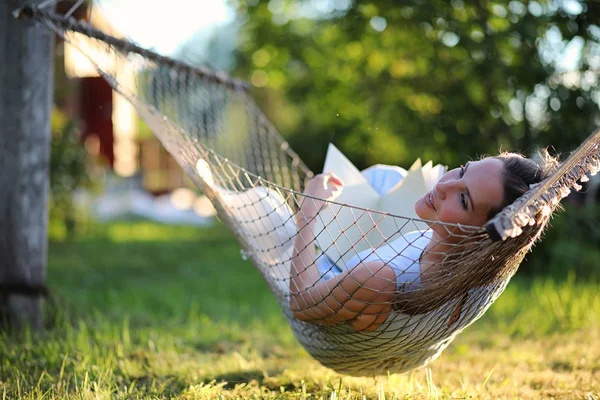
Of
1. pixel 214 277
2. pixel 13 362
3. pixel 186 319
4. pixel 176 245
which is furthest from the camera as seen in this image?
pixel 176 245

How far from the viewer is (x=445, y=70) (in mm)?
3881

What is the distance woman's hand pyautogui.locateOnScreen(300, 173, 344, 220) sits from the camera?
169 cm

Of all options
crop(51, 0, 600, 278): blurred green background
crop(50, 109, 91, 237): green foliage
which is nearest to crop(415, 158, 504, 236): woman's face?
crop(51, 0, 600, 278): blurred green background

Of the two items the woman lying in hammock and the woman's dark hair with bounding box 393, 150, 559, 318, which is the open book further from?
the woman's dark hair with bounding box 393, 150, 559, 318

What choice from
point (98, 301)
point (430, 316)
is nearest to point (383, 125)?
point (98, 301)

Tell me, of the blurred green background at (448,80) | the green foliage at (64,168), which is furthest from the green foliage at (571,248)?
the green foliage at (64,168)

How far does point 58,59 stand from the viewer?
19.3ft

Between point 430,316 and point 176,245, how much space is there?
4.47m

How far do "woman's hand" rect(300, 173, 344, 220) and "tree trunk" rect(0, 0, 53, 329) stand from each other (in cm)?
106

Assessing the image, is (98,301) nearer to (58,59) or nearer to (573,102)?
(573,102)

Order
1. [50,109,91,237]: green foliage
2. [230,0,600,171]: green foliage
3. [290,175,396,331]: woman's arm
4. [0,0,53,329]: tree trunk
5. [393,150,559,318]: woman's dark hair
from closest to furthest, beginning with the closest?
1. [393,150,559,318]: woman's dark hair
2. [290,175,396,331]: woman's arm
3. [0,0,53,329]: tree trunk
4. [230,0,600,171]: green foliage
5. [50,109,91,237]: green foliage

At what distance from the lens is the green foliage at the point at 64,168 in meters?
5.15

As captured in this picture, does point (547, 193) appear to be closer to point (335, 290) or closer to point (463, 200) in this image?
point (463, 200)

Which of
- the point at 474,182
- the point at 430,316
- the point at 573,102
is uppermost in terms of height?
the point at 573,102
